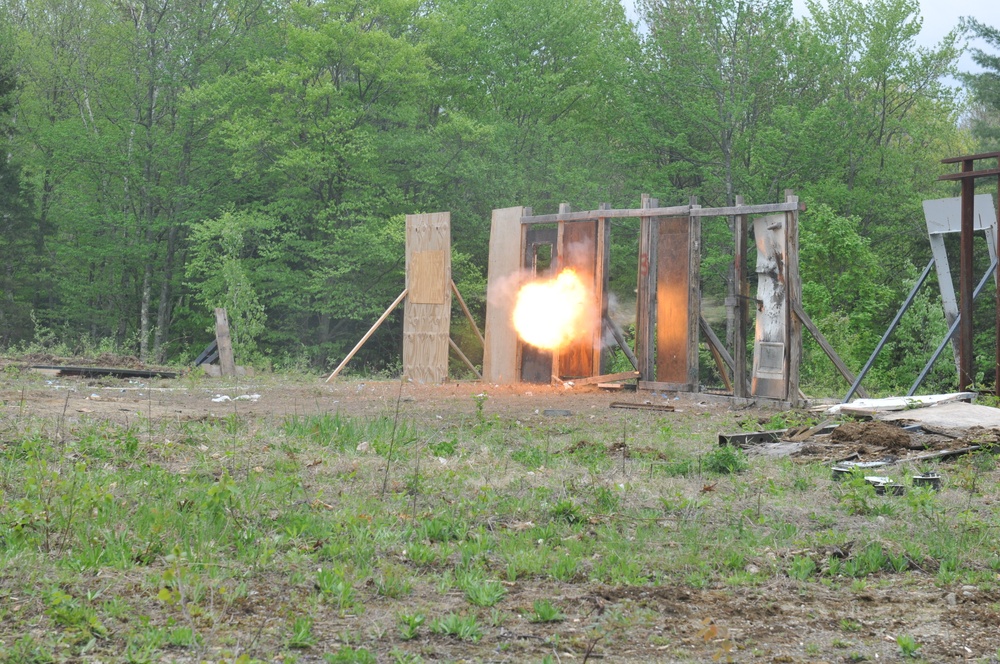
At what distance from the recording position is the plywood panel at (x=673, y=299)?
15469 mm

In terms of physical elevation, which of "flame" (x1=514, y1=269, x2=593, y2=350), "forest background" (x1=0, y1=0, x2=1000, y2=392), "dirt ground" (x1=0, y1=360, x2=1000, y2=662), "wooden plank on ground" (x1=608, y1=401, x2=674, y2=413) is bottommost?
"dirt ground" (x1=0, y1=360, x2=1000, y2=662)

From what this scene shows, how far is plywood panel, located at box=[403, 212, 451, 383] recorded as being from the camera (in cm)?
1773

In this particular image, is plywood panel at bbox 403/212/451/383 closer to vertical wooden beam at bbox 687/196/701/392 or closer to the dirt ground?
vertical wooden beam at bbox 687/196/701/392

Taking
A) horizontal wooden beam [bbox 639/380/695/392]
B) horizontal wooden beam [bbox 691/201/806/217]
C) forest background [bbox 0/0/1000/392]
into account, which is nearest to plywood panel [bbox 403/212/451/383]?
horizontal wooden beam [bbox 639/380/695/392]

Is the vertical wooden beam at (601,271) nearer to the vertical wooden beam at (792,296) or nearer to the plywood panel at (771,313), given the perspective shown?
the plywood panel at (771,313)

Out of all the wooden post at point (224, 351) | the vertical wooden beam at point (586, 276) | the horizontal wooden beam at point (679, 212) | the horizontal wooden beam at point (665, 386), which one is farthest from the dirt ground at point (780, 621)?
the wooden post at point (224, 351)

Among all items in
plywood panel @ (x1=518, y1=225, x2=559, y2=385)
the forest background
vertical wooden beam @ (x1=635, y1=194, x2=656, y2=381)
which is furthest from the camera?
the forest background

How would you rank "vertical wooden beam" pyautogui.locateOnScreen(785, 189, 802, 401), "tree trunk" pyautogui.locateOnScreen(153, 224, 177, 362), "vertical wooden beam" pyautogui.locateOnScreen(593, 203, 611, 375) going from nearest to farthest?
"vertical wooden beam" pyautogui.locateOnScreen(785, 189, 802, 401) < "vertical wooden beam" pyautogui.locateOnScreen(593, 203, 611, 375) < "tree trunk" pyautogui.locateOnScreen(153, 224, 177, 362)

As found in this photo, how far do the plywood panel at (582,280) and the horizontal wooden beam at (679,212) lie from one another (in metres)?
0.19

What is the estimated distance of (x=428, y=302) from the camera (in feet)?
58.5

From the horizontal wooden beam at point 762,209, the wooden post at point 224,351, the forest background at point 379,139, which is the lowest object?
the wooden post at point 224,351

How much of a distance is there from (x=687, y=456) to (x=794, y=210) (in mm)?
5765

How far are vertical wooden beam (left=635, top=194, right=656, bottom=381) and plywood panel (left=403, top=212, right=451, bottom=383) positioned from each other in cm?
353

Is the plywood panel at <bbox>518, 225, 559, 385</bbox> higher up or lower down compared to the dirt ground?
higher up
